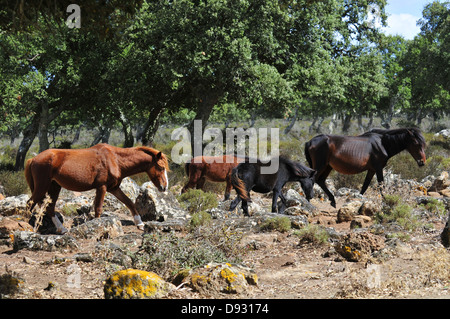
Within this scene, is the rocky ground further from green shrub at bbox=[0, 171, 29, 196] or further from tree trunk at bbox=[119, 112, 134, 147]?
tree trunk at bbox=[119, 112, 134, 147]

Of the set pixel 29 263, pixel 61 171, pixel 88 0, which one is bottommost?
pixel 29 263

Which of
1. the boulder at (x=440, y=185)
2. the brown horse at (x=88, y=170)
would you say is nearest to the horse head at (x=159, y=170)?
the brown horse at (x=88, y=170)

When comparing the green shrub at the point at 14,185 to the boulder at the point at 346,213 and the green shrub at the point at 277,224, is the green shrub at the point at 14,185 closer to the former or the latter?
the green shrub at the point at 277,224

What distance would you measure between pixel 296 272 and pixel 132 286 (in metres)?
2.82

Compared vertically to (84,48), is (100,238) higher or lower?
lower

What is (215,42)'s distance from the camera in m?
19.8

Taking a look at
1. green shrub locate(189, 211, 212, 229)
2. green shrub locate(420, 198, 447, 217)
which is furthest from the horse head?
green shrub locate(420, 198, 447, 217)

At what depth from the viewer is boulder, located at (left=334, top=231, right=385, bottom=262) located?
795 cm

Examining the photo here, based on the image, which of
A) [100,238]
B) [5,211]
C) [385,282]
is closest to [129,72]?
[5,211]

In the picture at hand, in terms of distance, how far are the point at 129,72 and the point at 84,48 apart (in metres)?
3.70

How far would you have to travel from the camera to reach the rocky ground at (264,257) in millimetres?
6336

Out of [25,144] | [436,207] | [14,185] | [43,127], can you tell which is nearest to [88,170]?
[14,185]
